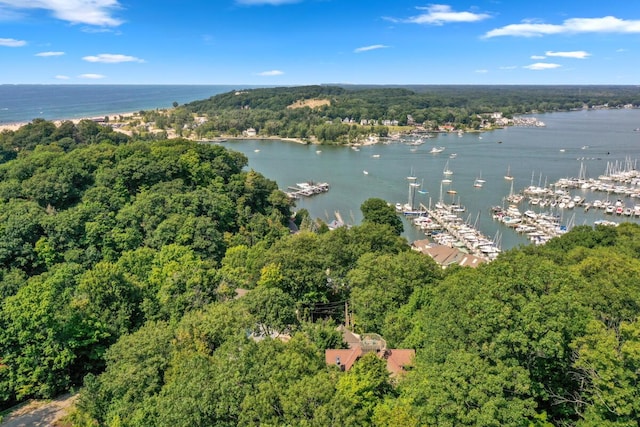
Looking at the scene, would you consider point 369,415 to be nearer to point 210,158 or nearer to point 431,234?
point 210,158

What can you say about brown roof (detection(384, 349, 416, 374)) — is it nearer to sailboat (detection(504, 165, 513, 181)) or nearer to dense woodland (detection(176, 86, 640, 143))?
sailboat (detection(504, 165, 513, 181))

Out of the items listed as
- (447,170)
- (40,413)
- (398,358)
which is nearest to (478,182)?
(447,170)

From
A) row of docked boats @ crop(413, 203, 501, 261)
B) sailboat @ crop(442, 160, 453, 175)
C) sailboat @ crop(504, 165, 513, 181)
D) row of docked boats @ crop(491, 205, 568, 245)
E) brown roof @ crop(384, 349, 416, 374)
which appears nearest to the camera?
brown roof @ crop(384, 349, 416, 374)

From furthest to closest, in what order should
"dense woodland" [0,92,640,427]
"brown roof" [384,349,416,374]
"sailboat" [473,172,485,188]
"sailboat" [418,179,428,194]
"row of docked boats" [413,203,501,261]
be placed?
"sailboat" [473,172,485,188] < "sailboat" [418,179,428,194] < "row of docked boats" [413,203,501,261] < "brown roof" [384,349,416,374] < "dense woodland" [0,92,640,427]

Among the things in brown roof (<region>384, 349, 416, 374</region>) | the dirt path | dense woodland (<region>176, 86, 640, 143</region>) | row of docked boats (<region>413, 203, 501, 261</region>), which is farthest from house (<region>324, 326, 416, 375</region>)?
dense woodland (<region>176, 86, 640, 143</region>)

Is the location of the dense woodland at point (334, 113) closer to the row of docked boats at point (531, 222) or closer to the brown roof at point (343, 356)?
the row of docked boats at point (531, 222)
